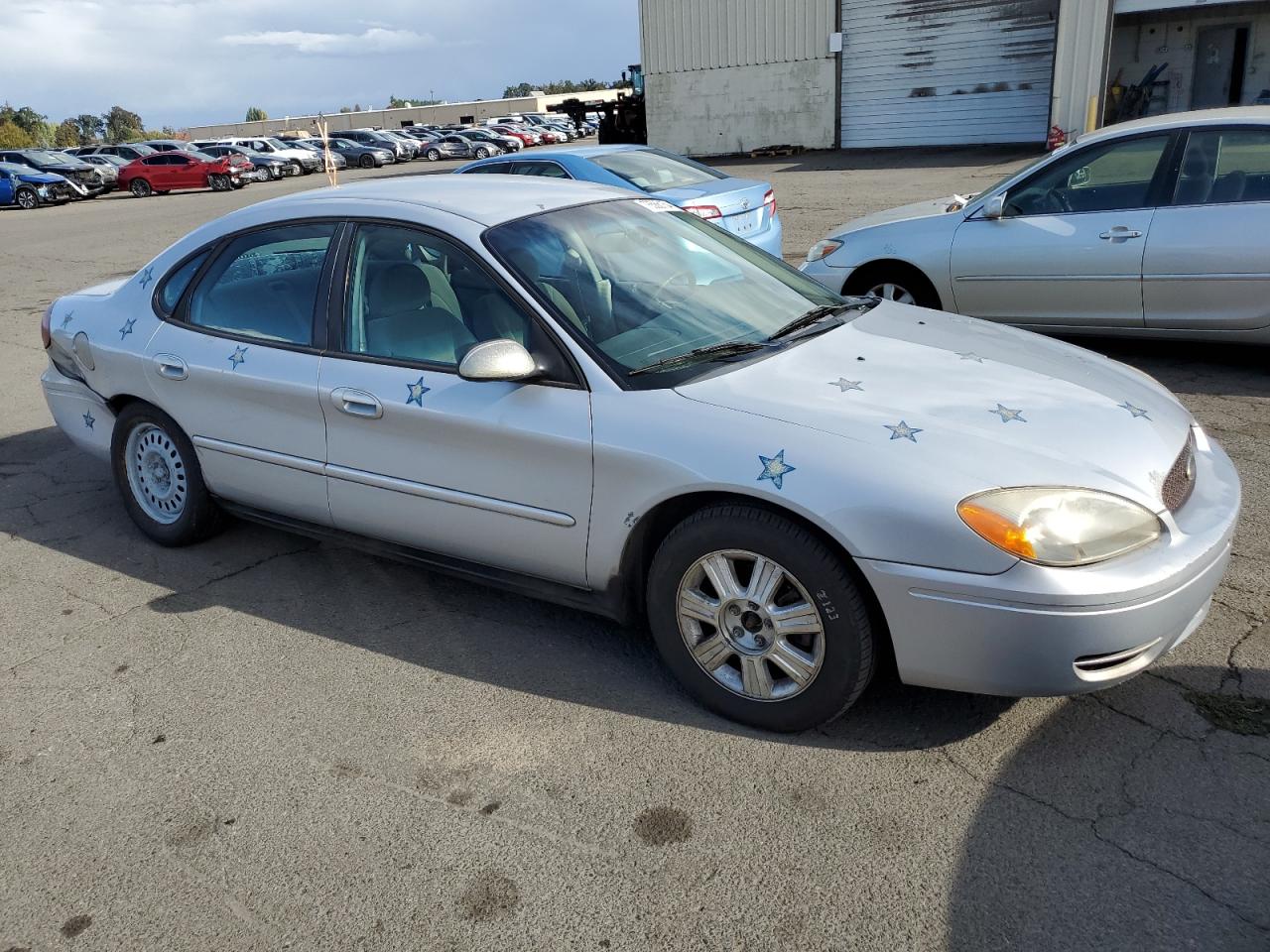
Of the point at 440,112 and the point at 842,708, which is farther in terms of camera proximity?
the point at 440,112

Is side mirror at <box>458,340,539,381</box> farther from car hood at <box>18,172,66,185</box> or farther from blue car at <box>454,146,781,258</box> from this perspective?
car hood at <box>18,172,66,185</box>

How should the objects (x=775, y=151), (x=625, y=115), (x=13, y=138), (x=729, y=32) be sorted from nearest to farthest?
1. (x=775, y=151)
2. (x=729, y=32)
3. (x=625, y=115)
4. (x=13, y=138)

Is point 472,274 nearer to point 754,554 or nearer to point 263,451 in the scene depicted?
point 263,451

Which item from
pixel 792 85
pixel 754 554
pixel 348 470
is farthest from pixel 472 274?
pixel 792 85

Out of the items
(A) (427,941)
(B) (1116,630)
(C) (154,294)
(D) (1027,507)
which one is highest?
(C) (154,294)

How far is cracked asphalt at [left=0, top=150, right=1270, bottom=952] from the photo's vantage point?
99.1 inches

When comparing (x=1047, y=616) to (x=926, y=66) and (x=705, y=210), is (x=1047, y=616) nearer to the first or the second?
(x=705, y=210)

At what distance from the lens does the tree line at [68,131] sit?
63.3 meters

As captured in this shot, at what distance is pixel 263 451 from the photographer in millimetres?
4180

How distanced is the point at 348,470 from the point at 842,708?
203 centimetres

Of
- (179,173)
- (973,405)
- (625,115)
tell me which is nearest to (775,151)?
(625,115)

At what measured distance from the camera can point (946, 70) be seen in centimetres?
2750

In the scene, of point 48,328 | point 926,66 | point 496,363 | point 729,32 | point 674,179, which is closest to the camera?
point 496,363

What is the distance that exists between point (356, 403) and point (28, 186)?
1312 inches
